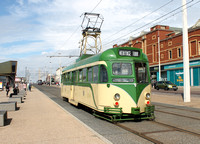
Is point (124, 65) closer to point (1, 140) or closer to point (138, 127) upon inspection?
point (138, 127)

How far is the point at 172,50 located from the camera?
4519cm

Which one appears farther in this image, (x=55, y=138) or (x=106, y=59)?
(x=106, y=59)

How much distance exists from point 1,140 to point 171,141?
4.82 m

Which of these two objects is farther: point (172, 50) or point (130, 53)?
point (172, 50)

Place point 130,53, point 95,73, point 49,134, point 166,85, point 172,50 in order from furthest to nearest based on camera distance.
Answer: point 172,50
point 166,85
point 95,73
point 130,53
point 49,134

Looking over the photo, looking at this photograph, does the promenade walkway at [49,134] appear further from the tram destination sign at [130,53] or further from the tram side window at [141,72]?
the tram destination sign at [130,53]

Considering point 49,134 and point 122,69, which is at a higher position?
point 122,69

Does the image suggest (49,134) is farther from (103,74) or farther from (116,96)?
(103,74)

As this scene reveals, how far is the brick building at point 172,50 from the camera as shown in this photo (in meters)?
38.7

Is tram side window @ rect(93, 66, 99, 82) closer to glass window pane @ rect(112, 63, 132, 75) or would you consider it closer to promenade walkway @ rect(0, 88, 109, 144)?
glass window pane @ rect(112, 63, 132, 75)

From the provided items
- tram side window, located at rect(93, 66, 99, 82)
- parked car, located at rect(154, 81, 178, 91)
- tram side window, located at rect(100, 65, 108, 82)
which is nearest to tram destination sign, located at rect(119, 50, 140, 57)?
tram side window, located at rect(100, 65, 108, 82)

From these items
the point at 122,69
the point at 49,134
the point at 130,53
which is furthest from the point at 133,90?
the point at 49,134

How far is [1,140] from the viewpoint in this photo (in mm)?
6199

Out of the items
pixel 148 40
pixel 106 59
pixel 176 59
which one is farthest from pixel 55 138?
pixel 148 40
